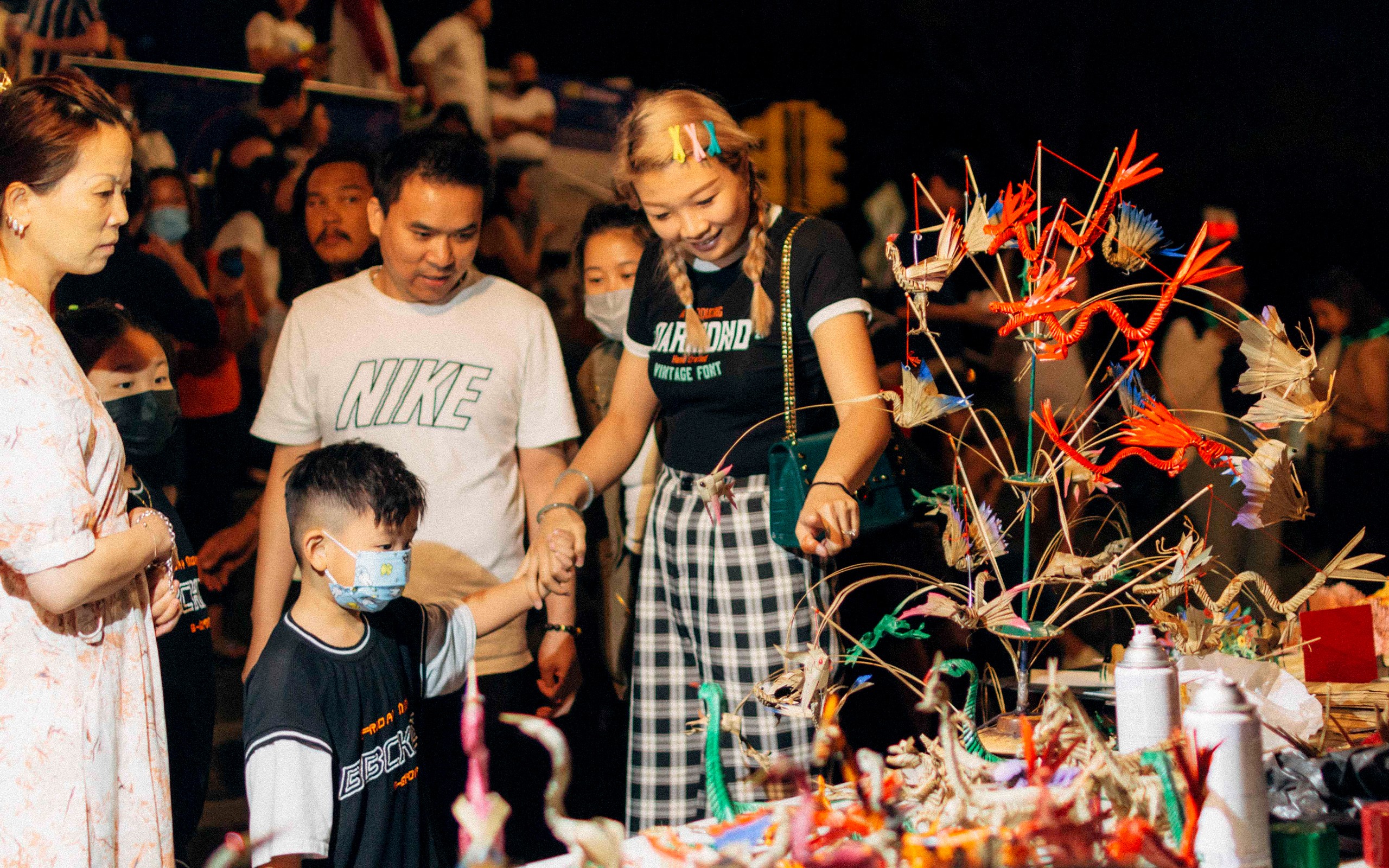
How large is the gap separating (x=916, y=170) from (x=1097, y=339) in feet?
2.74

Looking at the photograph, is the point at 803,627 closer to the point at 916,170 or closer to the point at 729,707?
the point at 729,707

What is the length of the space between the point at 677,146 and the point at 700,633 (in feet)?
2.65

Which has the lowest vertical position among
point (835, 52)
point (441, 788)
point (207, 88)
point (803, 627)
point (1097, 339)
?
point (441, 788)

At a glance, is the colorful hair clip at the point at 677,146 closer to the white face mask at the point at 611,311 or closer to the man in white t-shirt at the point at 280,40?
the white face mask at the point at 611,311

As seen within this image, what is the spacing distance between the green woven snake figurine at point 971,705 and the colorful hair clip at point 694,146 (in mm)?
909

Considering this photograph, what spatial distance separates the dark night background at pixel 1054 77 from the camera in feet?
9.94

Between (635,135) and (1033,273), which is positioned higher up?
(635,135)

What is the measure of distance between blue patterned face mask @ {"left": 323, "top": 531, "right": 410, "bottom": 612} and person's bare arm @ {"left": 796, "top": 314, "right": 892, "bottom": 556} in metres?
0.58

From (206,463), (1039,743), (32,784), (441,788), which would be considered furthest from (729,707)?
(206,463)

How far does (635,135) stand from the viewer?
2029 millimetres

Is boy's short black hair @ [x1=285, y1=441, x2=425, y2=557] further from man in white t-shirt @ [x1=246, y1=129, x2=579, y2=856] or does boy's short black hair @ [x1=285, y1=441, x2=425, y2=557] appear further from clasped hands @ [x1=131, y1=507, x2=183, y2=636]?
man in white t-shirt @ [x1=246, y1=129, x2=579, y2=856]

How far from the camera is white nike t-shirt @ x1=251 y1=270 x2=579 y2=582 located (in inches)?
91.4

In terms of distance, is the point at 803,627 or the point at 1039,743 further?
the point at 803,627

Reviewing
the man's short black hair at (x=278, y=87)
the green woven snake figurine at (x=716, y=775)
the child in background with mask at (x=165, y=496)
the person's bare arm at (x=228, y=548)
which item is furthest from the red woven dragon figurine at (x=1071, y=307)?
the man's short black hair at (x=278, y=87)
